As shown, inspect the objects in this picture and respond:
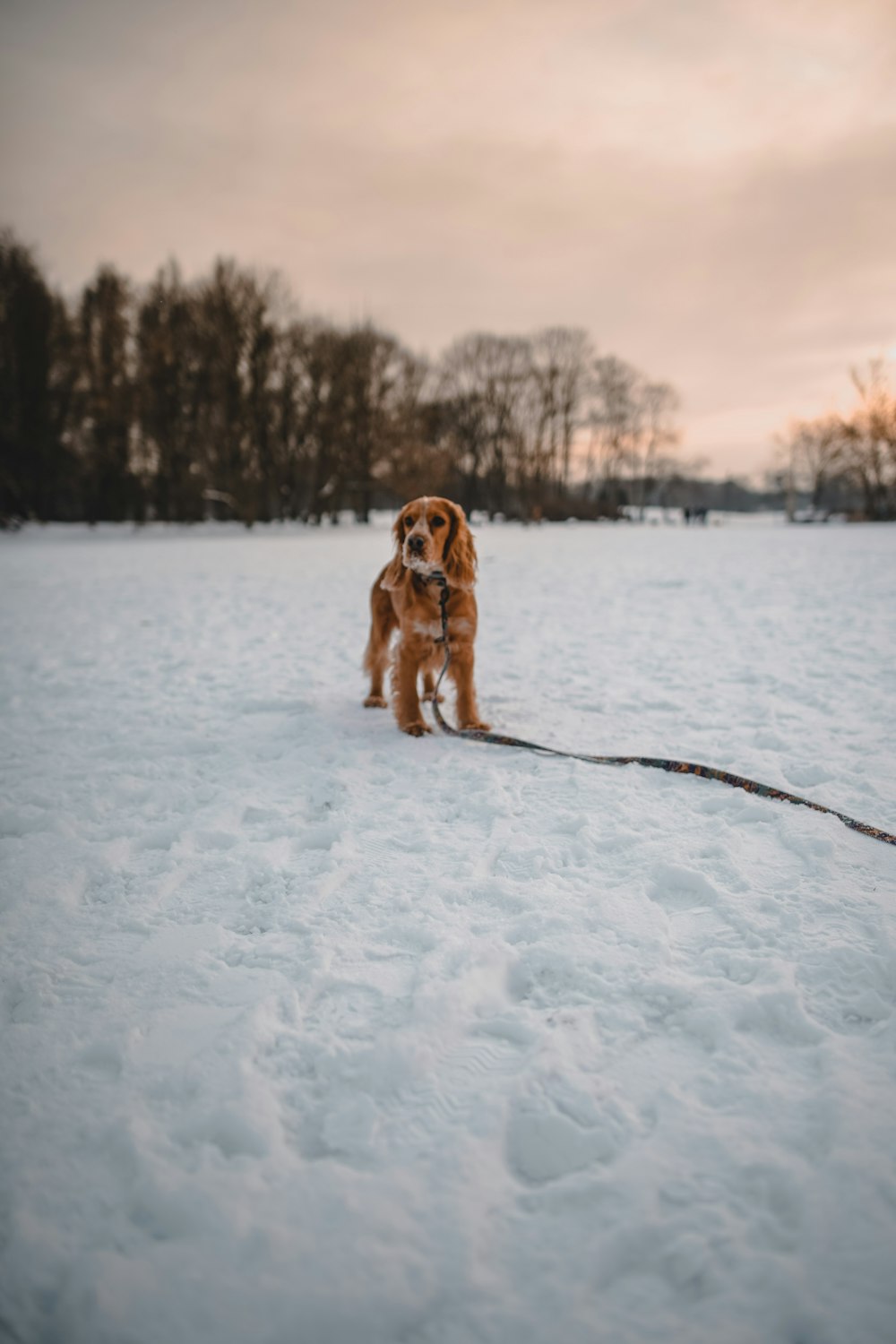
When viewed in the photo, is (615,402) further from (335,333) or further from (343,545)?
(343,545)

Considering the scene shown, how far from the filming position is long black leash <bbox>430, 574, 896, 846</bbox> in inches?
99.7

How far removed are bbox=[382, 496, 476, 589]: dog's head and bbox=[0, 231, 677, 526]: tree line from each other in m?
26.6

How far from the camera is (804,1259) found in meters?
1.08

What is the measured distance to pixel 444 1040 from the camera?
1528 mm

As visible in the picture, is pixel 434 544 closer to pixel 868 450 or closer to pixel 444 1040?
pixel 444 1040

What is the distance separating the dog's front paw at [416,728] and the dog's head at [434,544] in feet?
2.68

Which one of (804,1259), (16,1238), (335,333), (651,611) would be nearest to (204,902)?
(16,1238)

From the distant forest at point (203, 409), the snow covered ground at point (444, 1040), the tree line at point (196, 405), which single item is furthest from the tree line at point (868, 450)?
the snow covered ground at point (444, 1040)

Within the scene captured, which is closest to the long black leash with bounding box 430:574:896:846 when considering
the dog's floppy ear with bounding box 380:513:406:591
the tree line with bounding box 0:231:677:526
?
the dog's floppy ear with bounding box 380:513:406:591

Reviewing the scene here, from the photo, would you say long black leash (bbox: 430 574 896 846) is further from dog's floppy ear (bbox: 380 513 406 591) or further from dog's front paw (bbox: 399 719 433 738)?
dog's floppy ear (bbox: 380 513 406 591)

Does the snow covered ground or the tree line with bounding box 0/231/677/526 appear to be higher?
the tree line with bounding box 0/231/677/526

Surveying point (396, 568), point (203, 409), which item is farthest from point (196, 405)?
point (396, 568)

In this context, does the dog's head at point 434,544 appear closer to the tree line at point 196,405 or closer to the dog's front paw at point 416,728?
the dog's front paw at point 416,728

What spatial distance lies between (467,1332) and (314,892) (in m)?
1.29
